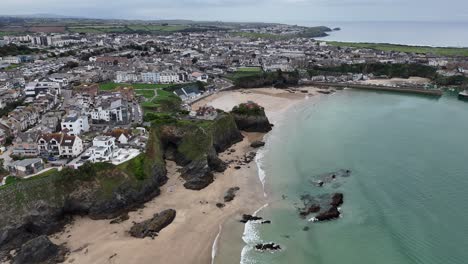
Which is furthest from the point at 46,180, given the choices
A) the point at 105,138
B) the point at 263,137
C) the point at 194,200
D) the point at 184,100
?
the point at 184,100

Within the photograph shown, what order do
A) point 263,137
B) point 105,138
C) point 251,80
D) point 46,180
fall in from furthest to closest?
point 251,80 < point 263,137 < point 105,138 < point 46,180

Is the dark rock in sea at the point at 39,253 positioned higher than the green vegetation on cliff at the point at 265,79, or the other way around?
the green vegetation on cliff at the point at 265,79

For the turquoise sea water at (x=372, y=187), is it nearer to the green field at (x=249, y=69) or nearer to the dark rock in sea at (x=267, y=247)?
the dark rock in sea at (x=267, y=247)

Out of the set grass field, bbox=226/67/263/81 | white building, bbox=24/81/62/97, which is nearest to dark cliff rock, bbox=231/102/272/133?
white building, bbox=24/81/62/97

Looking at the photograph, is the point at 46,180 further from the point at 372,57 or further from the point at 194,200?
the point at 372,57

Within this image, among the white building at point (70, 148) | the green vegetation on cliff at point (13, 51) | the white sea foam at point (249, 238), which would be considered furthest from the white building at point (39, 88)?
the green vegetation on cliff at point (13, 51)

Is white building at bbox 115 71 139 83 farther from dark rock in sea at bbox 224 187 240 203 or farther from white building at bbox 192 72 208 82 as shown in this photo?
dark rock in sea at bbox 224 187 240 203
